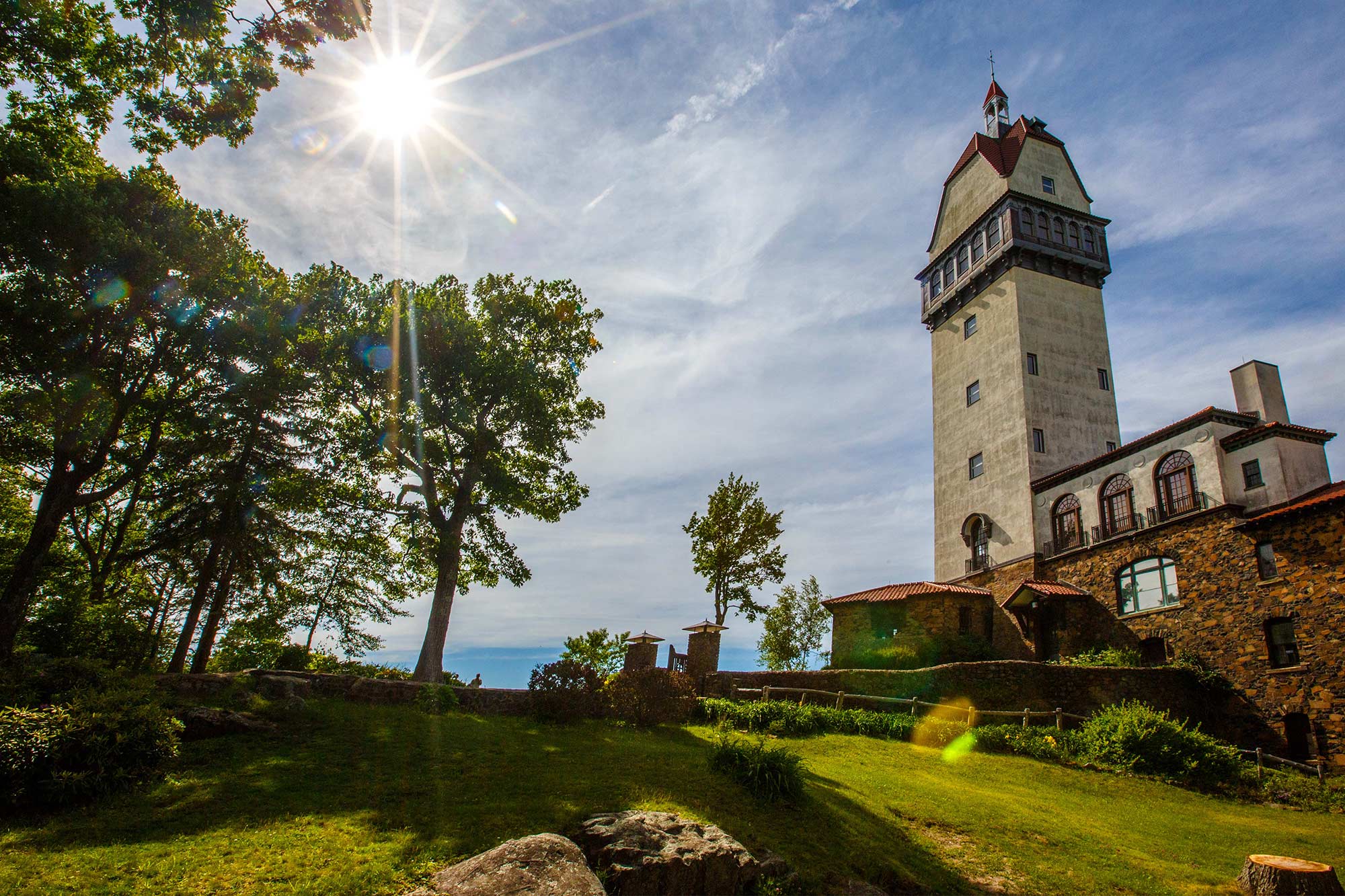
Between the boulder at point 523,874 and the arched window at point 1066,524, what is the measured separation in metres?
31.5

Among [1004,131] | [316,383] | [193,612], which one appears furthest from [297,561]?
[1004,131]

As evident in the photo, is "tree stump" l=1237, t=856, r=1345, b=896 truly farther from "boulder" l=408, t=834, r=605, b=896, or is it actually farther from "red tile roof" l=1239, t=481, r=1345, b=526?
"red tile roof" l=1239, t=481, r=1345, b=526

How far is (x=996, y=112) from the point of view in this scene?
4644 centimetres

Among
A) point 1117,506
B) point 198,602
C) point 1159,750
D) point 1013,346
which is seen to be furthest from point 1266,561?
point 198,602

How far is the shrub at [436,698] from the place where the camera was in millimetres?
17938

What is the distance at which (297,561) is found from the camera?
2717 centimetres

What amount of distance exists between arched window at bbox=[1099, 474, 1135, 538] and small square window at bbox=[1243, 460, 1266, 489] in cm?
438

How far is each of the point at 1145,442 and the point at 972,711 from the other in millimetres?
16277

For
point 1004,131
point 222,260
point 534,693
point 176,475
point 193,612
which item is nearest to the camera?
point 534,693

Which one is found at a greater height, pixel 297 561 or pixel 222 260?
pixel 222 260

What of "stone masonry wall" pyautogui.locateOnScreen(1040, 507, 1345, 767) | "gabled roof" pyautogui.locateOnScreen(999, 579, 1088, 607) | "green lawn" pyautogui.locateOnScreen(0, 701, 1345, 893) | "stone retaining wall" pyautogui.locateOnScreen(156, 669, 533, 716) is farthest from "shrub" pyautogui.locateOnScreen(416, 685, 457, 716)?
"stone masonry wall" pyautogui.locateOnScreen(1040, 507, 1345, 767)

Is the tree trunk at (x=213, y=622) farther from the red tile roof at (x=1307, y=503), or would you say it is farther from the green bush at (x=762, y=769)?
the red tile roof at (x=1307, y=503)

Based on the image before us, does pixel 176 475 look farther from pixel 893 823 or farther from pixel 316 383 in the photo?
pixel 893 823

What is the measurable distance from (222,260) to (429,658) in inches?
540
